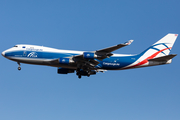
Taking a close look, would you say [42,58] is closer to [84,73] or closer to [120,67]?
[84,73]

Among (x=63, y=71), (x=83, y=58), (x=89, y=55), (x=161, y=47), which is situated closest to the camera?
(x=89, y=55)

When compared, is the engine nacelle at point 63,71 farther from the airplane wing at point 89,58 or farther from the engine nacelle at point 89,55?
the engine nacelle at point 89,55

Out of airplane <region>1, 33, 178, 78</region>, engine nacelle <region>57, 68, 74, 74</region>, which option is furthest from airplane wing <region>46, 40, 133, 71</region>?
engine nacelle <region>57, 68, 74, 74</region>

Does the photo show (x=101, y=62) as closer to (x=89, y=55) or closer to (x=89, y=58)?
(x=89, y=58)

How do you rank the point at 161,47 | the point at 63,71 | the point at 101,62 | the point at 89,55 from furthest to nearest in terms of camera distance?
1. the point at 63,71
2. the point at 161,47
3. the point at 101,62
4. the point at 89,55

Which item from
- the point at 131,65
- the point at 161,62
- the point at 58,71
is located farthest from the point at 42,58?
the point at 161,62

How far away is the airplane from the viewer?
38.5m

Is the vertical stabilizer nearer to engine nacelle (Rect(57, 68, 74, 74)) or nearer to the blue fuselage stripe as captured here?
the blue fuselage stripe

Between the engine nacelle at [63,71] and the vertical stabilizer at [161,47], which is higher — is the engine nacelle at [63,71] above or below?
below

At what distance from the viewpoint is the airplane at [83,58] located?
3850cm

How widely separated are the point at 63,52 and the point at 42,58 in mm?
3154

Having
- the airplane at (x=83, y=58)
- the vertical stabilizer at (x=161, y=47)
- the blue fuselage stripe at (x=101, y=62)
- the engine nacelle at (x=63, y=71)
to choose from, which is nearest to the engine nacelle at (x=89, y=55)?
the airplane at (x=83, y=58)

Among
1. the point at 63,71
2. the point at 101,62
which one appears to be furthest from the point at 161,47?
the point at 63,71

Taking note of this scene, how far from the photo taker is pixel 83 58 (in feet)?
124
